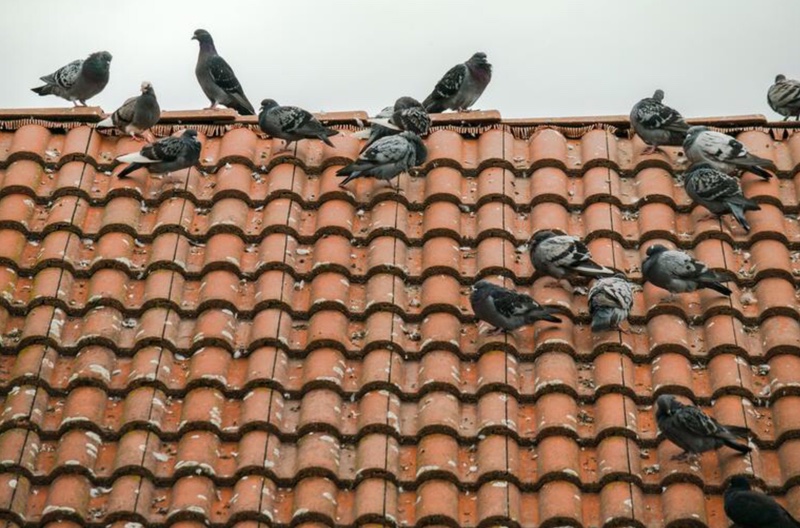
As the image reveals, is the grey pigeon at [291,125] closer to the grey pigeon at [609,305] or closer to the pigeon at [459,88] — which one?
the grey pigeon at [609,305]

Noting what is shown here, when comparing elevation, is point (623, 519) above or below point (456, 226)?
below

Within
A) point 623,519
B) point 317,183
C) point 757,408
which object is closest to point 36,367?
point 317,183

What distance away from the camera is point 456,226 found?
9625 mm

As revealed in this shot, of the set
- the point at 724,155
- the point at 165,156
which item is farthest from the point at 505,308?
the point at 165,156

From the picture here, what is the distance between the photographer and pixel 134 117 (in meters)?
10.5

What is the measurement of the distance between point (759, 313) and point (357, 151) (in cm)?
272

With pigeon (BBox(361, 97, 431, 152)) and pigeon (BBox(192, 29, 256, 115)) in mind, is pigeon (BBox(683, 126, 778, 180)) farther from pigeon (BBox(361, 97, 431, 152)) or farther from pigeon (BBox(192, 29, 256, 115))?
pigeon (BBox(192, 29, 256, 115))

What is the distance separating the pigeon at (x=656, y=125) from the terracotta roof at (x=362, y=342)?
4.6 inches

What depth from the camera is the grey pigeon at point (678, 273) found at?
884 cm

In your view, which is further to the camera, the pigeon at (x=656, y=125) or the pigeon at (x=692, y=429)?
the pigeon at (x=656, y=125)

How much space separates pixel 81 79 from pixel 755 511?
7437 mm

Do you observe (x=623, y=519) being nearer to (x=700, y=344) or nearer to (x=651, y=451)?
(x=651, y=451)

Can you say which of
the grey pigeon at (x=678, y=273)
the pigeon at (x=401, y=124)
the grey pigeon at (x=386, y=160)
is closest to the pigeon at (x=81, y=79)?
the pigeon at (x=401, y=124)

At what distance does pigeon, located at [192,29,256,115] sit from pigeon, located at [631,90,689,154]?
3.93m
